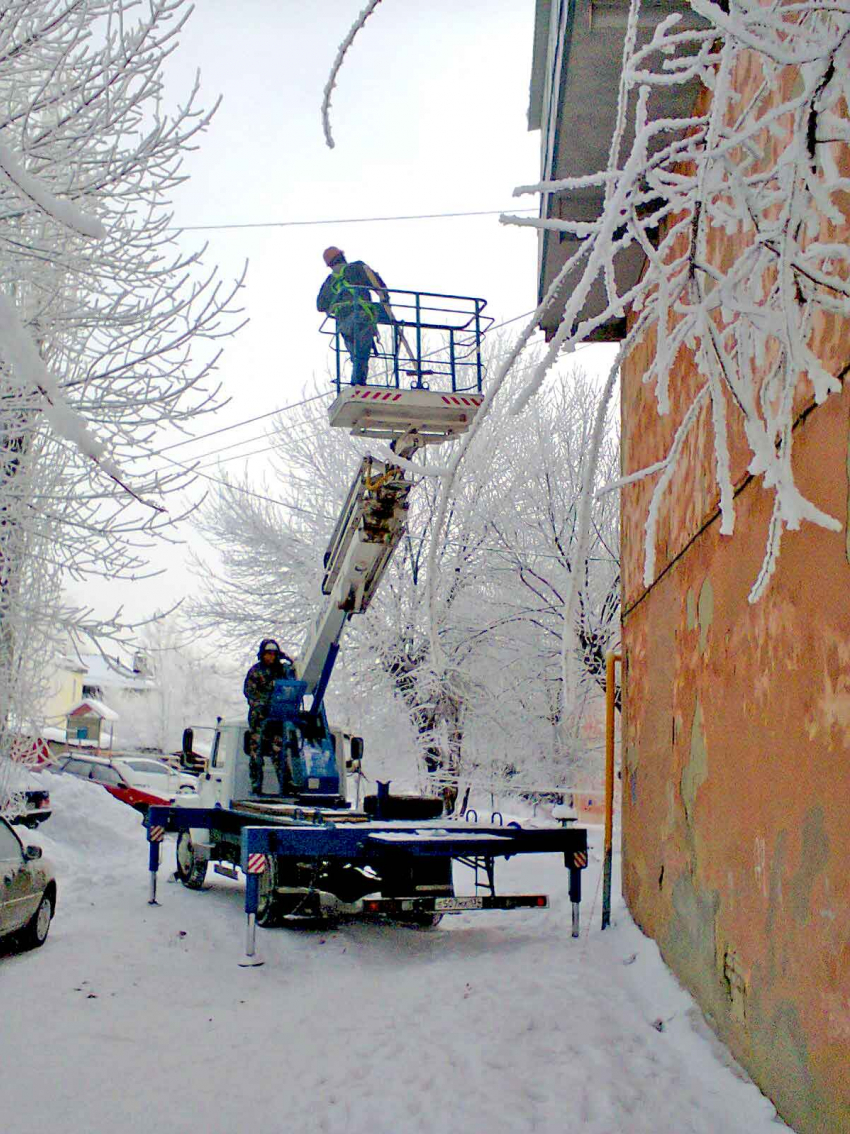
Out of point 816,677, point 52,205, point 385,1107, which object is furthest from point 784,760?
point 52,205

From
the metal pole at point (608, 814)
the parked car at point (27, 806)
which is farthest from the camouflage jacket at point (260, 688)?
the parked car at point (27, 806)

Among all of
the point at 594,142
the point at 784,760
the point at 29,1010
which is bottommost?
the point at 29,1010

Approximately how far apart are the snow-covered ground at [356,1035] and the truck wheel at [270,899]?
16cm

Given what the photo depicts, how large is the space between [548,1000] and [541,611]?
12.2 meters

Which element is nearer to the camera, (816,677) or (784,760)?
(816,677)

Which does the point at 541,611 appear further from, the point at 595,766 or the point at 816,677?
the point at 816,677

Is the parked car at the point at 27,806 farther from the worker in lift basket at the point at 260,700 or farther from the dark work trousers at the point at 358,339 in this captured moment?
the dark work trousers at the point at 358,339

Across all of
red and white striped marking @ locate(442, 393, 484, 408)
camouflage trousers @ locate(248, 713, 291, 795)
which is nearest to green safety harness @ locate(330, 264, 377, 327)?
red and white striped marking @ locate(442, 393, 484, 408)

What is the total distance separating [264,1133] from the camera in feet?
14.4

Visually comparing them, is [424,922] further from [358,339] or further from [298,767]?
[358,339]

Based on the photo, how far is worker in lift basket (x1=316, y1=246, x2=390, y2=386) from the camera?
30.3ft

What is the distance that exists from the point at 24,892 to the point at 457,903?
3.49 m

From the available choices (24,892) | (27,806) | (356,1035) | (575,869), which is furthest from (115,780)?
(356,1035)

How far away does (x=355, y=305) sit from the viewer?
365 inches
